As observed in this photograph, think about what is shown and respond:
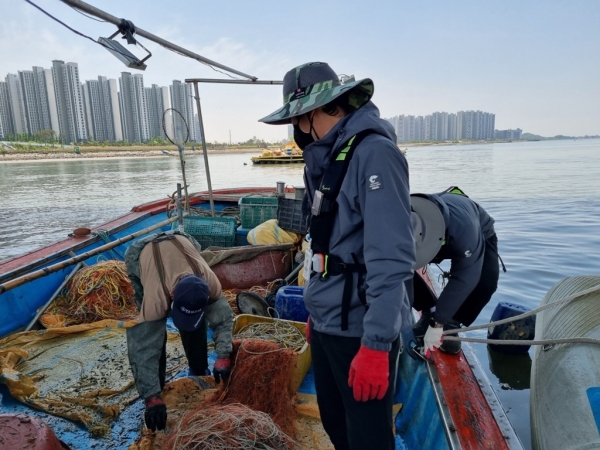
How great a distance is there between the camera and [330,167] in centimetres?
130

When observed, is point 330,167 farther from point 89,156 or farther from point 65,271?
point 89,156

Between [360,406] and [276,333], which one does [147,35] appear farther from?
[360,406]

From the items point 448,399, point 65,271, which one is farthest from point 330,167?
point 65,271

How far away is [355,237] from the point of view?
1.30 metres

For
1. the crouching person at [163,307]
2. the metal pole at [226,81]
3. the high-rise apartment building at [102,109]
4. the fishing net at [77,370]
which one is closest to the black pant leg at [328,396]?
the crouching person at [163,307]

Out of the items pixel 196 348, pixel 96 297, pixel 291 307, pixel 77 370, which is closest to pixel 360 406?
pixel 196 348

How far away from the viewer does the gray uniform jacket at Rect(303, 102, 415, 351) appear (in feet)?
3.76

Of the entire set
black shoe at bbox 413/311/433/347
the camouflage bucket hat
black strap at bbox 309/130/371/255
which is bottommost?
black shoe at bbox 413/311/433/347

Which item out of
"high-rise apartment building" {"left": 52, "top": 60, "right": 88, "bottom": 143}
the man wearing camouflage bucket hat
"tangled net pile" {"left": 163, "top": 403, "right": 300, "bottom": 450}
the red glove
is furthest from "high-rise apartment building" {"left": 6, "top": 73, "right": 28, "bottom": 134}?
the red glove

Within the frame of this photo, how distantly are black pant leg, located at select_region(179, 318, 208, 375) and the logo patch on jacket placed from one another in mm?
1937

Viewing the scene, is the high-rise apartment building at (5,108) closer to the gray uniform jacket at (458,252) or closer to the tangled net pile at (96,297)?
the tangled net pile at (96,297)

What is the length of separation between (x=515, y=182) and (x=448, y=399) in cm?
2126

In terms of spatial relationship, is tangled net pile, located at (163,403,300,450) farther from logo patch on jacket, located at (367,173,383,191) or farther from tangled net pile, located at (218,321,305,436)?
logo patch on jacket, located at (367,173,383,191)

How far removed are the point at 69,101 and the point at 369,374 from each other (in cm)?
10120
